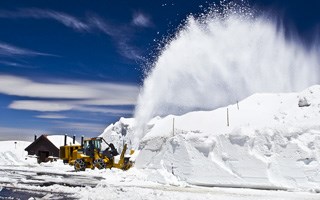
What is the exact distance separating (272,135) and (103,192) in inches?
366

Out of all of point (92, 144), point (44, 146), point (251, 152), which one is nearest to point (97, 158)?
point (92, 144)

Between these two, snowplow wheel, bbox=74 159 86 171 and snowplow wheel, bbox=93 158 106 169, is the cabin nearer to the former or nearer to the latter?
snowplow wheel, bbox=74 159 86 171

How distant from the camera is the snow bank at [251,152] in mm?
17172

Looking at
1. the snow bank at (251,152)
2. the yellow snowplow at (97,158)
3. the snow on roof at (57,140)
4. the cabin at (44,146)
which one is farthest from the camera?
the snow on roof at (57,140)

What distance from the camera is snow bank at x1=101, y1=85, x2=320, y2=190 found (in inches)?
676

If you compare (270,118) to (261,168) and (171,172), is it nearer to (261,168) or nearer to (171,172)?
(261,168)

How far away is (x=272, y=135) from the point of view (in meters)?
18.4

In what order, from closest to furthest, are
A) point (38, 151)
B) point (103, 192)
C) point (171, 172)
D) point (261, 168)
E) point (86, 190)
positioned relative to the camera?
point (103, 192), point (86, 190), point (261, 168), point (171, 172), point (38, 151)

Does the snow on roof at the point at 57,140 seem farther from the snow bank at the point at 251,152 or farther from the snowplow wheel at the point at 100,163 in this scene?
the snow bank at the point at 251,152

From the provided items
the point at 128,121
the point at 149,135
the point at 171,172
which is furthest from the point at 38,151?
the point at 171,172

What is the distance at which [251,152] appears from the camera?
60.7ft

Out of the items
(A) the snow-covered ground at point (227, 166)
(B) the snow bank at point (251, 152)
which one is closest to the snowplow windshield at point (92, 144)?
(A) the snow-covered ground at point (227, 166)

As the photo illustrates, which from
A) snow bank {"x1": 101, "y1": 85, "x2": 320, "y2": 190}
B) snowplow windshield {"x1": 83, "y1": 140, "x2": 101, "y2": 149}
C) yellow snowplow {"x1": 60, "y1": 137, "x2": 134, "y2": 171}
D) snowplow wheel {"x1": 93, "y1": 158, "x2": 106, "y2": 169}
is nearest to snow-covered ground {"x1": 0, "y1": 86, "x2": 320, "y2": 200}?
snow bank {"x1": 101, "y1": 85, "x2": 320, "y2": 190}

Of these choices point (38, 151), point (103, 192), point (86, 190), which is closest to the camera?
point (103, 192)
